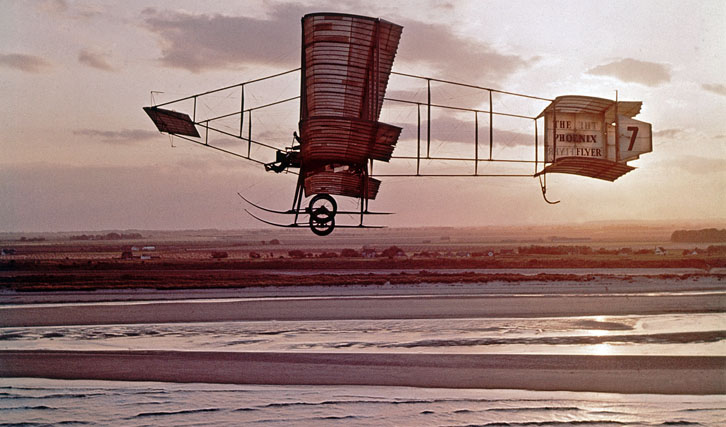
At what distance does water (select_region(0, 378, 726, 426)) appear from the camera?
17469 mm

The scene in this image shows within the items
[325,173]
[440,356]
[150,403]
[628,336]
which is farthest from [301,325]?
[325,173]

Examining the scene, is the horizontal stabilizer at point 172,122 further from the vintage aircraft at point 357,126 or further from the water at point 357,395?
the water at point 357,395

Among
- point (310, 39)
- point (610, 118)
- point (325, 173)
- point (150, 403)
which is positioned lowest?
point (150, 403)

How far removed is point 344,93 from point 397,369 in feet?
39.4

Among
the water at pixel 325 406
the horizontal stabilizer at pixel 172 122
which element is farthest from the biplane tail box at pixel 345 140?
the water at pixel 325 406

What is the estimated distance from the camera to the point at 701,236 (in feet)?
529

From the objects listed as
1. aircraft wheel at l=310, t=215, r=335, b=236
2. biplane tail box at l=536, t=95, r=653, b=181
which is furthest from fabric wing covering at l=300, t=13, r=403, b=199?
biplane tail box at l=536, t=95, r=653, b=181

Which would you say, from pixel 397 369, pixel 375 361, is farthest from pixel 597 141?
pixel 375 361

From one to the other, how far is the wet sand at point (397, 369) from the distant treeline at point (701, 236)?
152 meters

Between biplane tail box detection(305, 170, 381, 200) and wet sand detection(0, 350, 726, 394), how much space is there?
28.1 feet

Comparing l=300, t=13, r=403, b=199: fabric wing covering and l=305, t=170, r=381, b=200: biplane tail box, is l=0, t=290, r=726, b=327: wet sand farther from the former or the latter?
l=300, t=13, r=403, b=199: fabric wing covering

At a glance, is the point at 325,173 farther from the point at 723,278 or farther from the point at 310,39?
the point at 723,278

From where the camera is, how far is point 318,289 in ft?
161

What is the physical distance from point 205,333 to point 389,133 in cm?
2031
